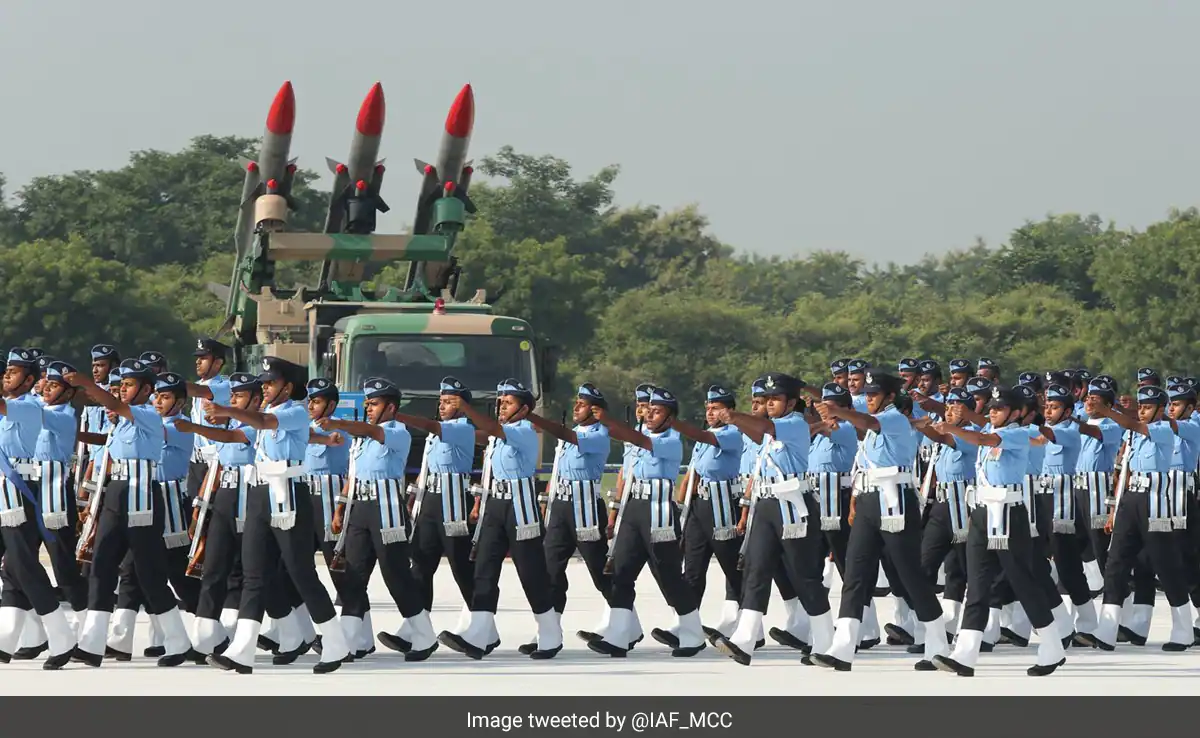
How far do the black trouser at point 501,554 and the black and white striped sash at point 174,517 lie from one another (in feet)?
5.52

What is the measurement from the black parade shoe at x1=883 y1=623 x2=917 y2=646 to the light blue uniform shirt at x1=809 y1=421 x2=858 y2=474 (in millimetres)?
1009

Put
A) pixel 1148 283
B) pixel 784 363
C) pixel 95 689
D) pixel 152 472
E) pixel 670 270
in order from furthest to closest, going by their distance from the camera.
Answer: pixel 670 270 < pixel 784 363 < pixel 1148 283 < pixel 152 472 < pixel 95 689

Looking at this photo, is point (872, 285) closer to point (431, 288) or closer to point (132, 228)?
point (132, 228)

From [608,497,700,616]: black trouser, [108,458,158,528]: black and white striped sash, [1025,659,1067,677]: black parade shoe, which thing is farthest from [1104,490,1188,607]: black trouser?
[108,458,158,528]: black and white striped sash

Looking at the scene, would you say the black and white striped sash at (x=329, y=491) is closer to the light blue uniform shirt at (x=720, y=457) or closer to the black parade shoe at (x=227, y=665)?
the black parade shoe at (x=227, y=665)

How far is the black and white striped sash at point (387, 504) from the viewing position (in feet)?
42.3

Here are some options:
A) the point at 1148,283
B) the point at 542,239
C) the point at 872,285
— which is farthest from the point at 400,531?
the point at 872,285

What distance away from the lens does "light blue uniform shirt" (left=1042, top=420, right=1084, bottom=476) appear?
1459cm

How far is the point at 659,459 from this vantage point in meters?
13.6

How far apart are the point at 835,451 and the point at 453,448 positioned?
232cm

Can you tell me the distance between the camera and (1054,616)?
41.6 feet

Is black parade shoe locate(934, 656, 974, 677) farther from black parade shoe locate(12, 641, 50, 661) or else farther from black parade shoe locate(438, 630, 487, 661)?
black parade shoe locate(12, 641, 50, 661)

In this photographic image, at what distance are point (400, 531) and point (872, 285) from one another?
5962cm

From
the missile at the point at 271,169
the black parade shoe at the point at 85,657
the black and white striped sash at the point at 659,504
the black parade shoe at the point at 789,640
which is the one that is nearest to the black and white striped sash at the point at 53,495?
the black parade shoe at the point at 85,657
